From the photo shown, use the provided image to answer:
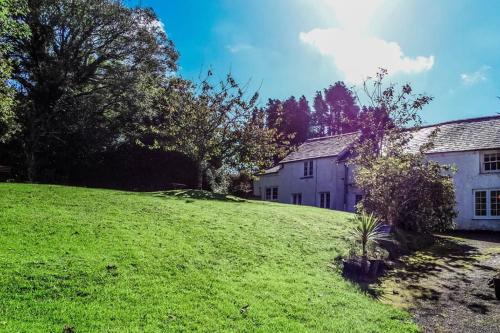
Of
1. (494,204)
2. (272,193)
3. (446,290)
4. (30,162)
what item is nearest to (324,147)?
(272,193)

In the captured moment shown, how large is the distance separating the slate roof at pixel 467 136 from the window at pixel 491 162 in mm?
849

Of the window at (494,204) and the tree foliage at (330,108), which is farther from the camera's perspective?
the tree foliage at (330,108)

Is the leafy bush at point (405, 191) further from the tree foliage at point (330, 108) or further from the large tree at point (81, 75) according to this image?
the tree foliage at point (330, 108)

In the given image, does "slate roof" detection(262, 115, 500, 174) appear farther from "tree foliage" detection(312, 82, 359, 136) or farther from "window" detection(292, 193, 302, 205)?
"tree foliage" detection(312, 82, 359, 136)

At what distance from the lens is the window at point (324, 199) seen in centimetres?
4022

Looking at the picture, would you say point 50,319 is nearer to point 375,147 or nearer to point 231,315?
point 231,315

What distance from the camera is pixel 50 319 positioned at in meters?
6.41

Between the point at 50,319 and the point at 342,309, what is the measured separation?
6021 millimetres

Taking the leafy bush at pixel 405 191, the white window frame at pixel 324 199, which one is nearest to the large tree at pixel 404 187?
the leafy bush at pixel 405 191

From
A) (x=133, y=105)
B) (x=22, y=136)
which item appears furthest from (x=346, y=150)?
(x=22, y=136)

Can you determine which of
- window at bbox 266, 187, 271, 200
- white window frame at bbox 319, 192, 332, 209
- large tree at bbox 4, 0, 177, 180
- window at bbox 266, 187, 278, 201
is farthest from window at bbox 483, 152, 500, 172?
large tree at bbox 4, 0, 177, 180

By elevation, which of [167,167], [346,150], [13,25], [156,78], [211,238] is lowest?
[211,238]

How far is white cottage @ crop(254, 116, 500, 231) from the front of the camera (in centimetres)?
2988

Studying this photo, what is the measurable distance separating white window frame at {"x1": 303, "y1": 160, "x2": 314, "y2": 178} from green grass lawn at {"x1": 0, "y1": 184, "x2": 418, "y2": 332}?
26.7 m
